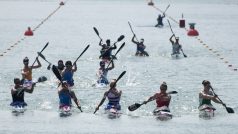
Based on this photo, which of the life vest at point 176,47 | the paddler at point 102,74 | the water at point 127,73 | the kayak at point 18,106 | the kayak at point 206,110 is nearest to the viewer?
the water at point 127,73

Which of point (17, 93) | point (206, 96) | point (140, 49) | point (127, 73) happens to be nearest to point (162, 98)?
point (206, 96)

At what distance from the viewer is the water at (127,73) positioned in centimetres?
2464

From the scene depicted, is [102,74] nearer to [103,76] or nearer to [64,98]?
[103,76]

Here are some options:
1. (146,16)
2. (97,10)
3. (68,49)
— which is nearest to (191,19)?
(146,16)

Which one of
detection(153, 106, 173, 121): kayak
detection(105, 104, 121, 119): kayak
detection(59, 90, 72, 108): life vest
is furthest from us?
detection(59, 90, 72, 108): life vest

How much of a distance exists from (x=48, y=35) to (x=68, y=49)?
39.6 feet

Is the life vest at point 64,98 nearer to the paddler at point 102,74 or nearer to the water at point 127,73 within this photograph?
the water at point 127,73

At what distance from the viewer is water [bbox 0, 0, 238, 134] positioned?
80.8ft

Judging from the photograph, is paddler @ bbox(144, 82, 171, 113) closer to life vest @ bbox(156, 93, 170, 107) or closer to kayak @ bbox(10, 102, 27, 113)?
life vest @ bbox(156, 93, 170, 107)

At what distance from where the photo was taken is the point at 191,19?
276 ft

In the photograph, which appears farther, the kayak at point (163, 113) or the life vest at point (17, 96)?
the life vest at point (17, 96)

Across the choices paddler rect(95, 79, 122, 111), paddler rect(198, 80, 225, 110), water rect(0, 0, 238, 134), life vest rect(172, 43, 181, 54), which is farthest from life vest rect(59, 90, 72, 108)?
life vest rect(172, 43, 181, 54)

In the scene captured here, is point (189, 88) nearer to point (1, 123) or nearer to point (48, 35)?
point (1, 123)

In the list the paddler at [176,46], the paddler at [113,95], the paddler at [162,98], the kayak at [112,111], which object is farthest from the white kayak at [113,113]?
the paddler at [176,46]
